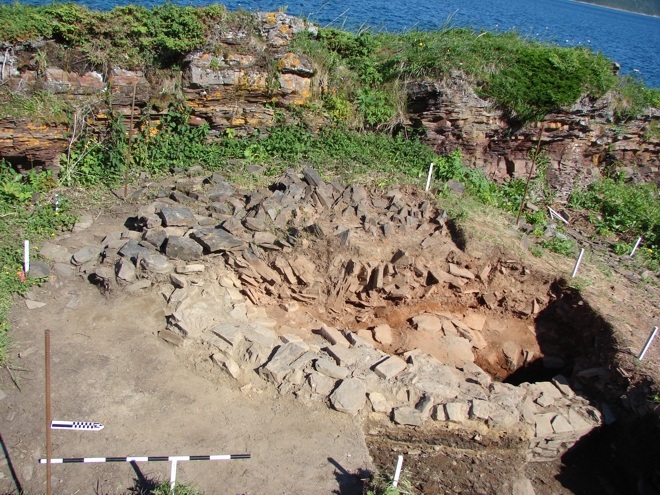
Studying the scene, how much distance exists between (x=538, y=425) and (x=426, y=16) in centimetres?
1471

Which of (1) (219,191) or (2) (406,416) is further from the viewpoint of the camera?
(1) (219,191)

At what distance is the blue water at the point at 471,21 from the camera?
542 inches

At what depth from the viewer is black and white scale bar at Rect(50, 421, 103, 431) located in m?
4.52

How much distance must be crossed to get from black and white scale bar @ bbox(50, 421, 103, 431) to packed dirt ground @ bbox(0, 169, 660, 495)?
6.5 inches

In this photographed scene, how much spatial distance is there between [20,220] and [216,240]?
3239 millimetres

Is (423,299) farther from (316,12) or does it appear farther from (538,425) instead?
(316,12)

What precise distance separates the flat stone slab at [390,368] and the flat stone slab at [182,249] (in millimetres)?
3197

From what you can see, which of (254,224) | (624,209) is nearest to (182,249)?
(254,224)

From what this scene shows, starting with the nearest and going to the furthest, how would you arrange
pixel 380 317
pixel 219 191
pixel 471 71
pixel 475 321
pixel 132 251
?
pixel 132 251
pixel 380 317
pixel 475 321
pixel 219 191
pixel 471 71

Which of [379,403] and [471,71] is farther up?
[471,71]

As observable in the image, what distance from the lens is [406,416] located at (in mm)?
5594

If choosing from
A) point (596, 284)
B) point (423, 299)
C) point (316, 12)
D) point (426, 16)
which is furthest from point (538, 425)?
point (426, 16)

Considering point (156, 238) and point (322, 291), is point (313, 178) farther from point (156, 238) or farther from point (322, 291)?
point (156, 238)

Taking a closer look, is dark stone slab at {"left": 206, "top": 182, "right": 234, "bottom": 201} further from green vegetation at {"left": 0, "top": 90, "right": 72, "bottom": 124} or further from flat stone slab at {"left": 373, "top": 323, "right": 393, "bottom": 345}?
flat stone slab at {"left": 373, "top": 323, "right": 393, "bottom": 345}
